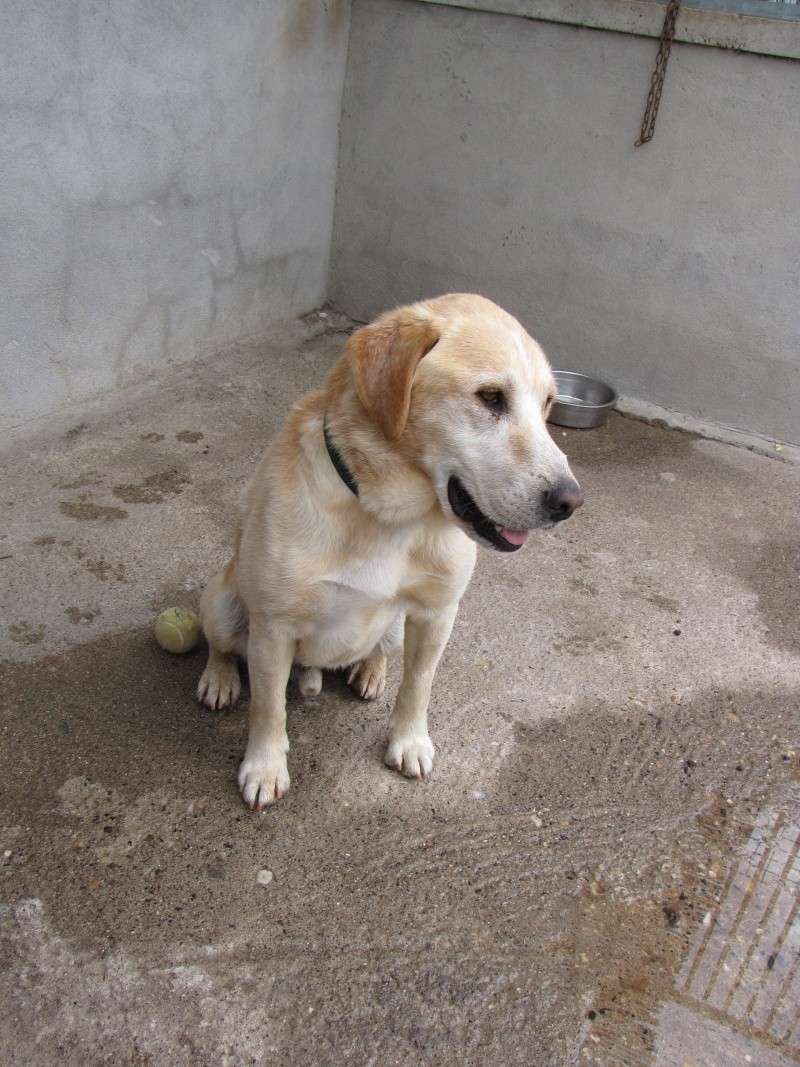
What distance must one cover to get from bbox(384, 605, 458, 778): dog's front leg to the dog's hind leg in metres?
0.52

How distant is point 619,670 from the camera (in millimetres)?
3193

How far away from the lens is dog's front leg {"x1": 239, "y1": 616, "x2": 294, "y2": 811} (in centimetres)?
227

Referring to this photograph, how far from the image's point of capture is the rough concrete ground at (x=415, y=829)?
192 cm

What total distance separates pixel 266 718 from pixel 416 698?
1.46 feet

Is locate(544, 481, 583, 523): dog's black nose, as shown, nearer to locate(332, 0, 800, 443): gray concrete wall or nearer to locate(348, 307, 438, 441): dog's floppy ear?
locate(348, 307, 438, 441): dog's floppy ear

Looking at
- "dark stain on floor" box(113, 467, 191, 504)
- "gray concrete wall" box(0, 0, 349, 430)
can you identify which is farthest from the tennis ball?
"gray concrete wall" box(0, 0, 349, 430)

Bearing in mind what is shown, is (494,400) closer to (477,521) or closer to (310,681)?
(477,521)

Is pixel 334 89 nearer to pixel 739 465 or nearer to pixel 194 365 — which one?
pixel 194 365

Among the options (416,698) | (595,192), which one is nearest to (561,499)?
(416,698)

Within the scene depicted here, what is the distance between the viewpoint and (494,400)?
1.94m

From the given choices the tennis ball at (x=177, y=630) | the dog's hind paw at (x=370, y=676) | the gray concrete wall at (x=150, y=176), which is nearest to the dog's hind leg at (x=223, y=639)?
the tennis ball at (x=177, y=630)

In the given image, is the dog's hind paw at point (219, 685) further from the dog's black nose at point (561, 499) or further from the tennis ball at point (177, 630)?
the dog's black nose at point (561, 499)

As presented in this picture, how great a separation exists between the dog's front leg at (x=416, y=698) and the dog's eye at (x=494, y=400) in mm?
634

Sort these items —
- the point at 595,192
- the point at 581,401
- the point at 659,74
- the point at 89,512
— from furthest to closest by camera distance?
the point at 581,401, the point at 595,192, the point at 659,74, the point at 89,512
